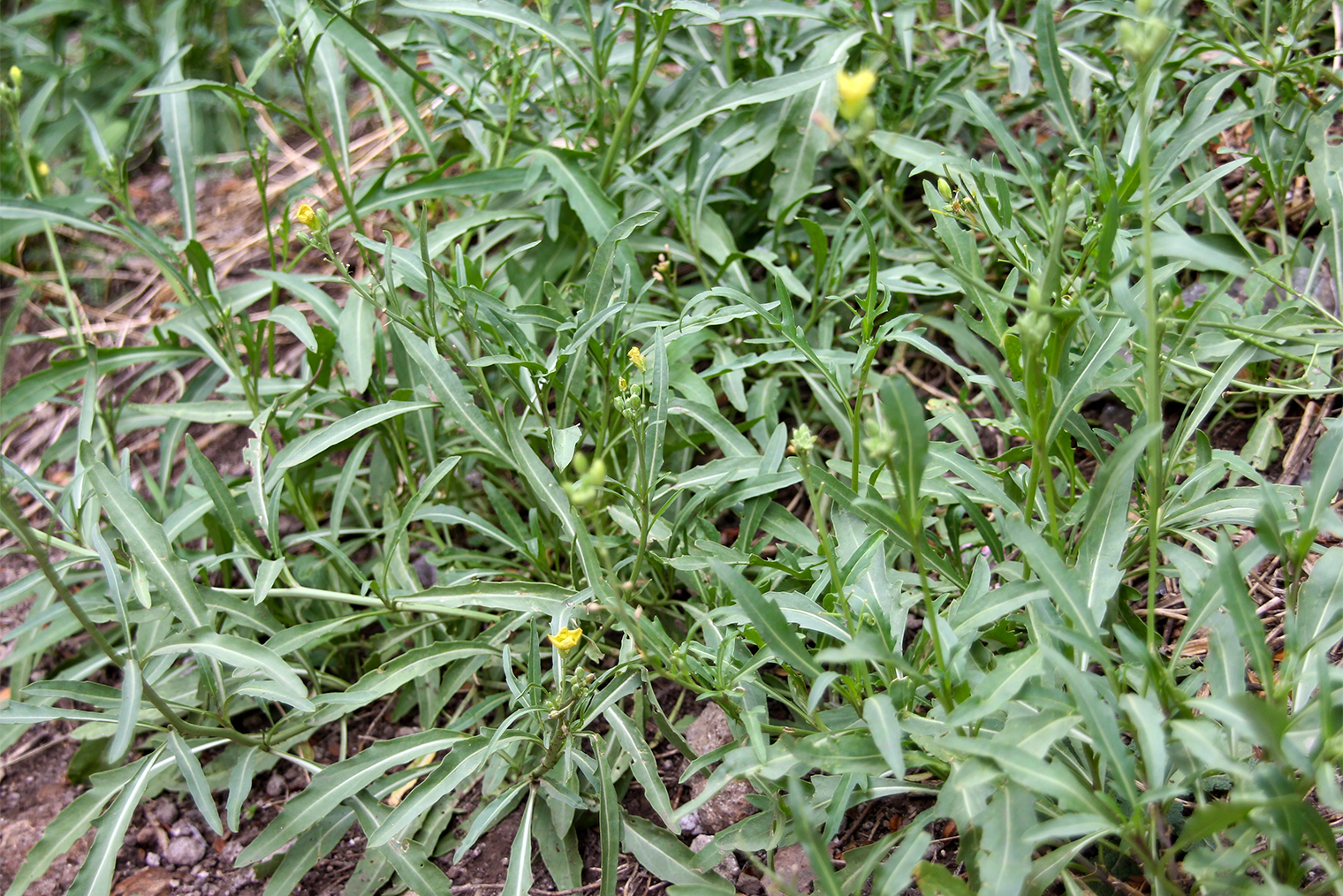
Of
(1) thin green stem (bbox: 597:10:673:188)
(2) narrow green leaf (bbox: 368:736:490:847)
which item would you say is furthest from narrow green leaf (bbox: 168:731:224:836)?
(1) thin green stem (bbox: 597:10:673:188)

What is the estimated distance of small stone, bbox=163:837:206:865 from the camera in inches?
75.6

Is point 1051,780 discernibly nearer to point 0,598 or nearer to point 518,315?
point 518,315

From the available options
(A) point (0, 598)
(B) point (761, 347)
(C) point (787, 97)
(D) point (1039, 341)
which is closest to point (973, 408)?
(B) point (761, 347)

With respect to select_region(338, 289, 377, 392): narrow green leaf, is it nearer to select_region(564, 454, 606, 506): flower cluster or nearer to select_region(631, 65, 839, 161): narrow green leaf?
select_region(631, 65, 839, 161): narrow green leaf

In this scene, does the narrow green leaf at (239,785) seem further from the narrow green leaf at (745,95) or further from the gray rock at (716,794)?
the narrow green leaf at (745,95)

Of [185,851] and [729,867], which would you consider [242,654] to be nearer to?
[185,851]

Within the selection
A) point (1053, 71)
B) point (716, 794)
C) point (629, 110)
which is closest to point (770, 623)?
point (716, 794)

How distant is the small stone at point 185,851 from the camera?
192 centimetres

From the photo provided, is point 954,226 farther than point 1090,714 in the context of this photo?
Yes

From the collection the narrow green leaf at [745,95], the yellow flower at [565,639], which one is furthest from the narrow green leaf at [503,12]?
the yellow flower at [565,639]

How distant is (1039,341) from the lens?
3.97ft

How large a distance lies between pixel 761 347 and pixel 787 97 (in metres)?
0.63

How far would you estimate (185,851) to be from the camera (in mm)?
1930

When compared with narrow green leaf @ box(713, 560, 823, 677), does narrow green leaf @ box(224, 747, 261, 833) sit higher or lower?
lower
